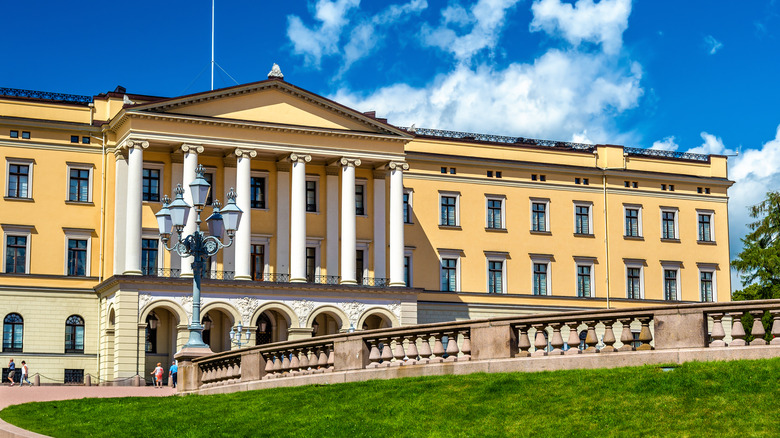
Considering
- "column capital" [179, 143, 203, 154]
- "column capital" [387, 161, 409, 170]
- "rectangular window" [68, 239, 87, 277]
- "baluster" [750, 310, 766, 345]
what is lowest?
"baluster" [750, 310, 766, 345]

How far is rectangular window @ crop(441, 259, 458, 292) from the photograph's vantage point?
71750 millimetres

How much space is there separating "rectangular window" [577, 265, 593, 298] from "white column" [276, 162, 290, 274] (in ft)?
64.1

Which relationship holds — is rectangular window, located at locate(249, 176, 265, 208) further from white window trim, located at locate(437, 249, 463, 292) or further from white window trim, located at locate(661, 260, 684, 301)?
white window trim, located at locate(661, 260, 684, 301)

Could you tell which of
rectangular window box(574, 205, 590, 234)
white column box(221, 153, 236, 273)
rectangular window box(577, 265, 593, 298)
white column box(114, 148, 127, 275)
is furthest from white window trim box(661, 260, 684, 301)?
white column box(114, 148, 127, 275)

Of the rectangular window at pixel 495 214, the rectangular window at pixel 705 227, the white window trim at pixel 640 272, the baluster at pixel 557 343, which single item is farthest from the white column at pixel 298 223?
the baluster at pixel 557 343

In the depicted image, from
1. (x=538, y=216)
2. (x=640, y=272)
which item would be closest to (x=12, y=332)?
(x=538, y=216)

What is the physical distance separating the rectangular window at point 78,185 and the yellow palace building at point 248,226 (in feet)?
0.23

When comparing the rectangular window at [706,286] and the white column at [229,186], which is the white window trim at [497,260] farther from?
the white column at [229,186]

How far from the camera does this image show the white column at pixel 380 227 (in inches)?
2645

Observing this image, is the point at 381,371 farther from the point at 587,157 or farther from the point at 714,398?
the point at 587,157

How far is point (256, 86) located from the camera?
63.5 meters

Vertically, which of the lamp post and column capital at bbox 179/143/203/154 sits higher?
column capital at bbox 179/143/203/154

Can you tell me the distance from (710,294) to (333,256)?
85.9ft

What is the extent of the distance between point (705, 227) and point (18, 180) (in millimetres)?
41813
